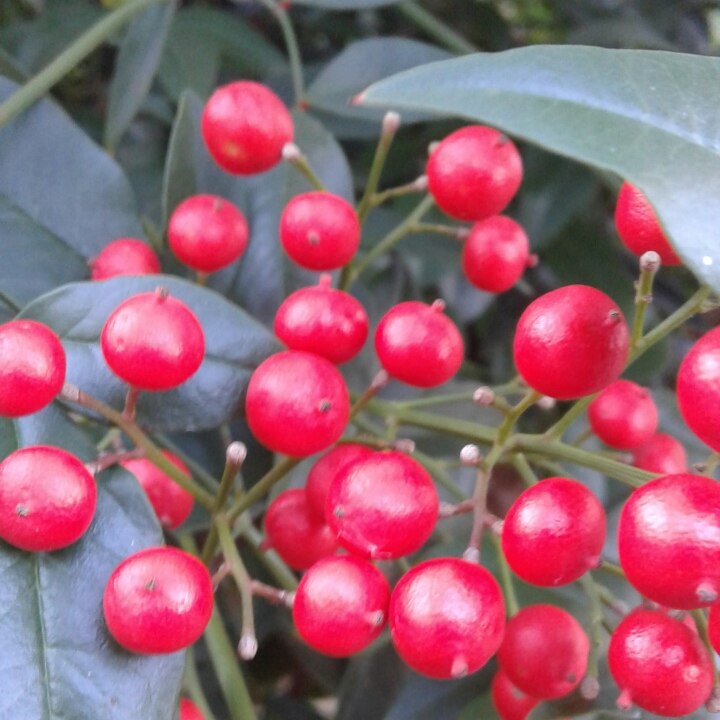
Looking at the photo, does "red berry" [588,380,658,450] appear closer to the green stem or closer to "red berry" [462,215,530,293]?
"red berry" [462,215,530,293]

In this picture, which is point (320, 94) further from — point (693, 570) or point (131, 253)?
point (693, 570)

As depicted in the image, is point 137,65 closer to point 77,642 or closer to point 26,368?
point 26,368

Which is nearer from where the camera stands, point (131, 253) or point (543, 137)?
point (543, 137)

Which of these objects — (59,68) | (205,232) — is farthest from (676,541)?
(59,68)

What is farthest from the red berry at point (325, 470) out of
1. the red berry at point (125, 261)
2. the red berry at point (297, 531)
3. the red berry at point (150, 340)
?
the red berry at point (125, 261)

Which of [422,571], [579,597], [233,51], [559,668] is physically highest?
[233,51]

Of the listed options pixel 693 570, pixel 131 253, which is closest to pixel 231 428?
pixel 131 253

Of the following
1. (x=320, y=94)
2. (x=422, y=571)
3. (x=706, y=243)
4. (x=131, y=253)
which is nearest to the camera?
(x=706, y=243)
